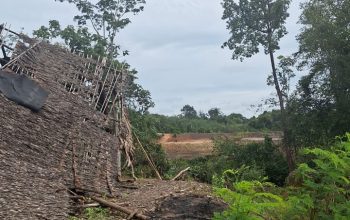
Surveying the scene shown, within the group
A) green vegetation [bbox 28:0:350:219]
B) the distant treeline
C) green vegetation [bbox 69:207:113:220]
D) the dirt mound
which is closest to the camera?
green vegetation [bbox 69:207:113:220]

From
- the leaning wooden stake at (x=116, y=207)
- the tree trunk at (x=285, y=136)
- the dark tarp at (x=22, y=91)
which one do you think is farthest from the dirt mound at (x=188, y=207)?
the tree trunk at (x=285, y=136)

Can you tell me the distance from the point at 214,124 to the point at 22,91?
91.4 ft

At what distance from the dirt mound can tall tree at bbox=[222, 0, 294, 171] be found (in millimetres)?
13978

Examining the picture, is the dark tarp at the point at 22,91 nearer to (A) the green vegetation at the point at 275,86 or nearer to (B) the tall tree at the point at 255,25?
(A) the green vegetation at the point at 275,86

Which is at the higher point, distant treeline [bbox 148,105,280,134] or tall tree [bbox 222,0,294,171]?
tall tree [bbox 222,0,294,171]

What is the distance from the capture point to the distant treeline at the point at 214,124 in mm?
26087

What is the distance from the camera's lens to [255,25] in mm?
21625

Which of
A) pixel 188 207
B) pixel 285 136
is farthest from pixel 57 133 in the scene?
pixel 285 136

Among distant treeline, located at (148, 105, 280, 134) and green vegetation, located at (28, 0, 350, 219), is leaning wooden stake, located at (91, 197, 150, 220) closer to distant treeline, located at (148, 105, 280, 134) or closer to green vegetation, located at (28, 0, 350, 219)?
green vegetation, located at (28, 0, 350, 219)

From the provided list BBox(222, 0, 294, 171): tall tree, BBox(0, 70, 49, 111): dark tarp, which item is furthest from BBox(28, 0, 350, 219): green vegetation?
BBox(0, 70, 49, 111): dark tarp

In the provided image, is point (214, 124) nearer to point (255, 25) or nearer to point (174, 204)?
point (255, 25)

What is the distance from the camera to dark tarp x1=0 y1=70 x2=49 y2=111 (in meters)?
8.07

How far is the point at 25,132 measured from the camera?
7250 mm

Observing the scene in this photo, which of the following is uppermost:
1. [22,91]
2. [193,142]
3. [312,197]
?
[22,91]
